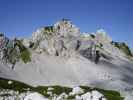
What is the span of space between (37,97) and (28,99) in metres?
9.19

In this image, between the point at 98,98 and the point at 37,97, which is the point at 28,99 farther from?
the point at 98,98

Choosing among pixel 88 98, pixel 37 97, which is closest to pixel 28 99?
pixel 37 97

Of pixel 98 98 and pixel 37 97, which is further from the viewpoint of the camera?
pixel 98 98

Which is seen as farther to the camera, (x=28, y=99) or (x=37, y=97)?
(x=28, y=99)

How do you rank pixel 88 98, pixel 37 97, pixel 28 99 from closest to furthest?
pixel 37 97 < pixel 28 99 < pixel 88 98

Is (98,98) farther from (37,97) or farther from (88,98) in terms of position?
(37,97)

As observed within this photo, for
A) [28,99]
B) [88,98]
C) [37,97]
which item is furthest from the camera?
[88,98]

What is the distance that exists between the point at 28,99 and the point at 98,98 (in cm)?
6600

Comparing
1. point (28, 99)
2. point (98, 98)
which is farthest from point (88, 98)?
point (28, 99)

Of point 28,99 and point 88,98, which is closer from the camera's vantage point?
point 28,99

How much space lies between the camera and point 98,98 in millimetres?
180125

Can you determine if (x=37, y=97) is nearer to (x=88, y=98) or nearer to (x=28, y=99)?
(x=28, y=99)

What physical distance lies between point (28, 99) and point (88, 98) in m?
62.0

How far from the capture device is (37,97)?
11656 centimetres
